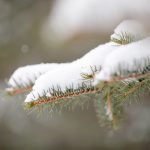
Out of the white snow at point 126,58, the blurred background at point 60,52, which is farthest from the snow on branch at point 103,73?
the blurred background at point 60,52

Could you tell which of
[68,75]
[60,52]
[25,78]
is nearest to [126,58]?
[68,75]

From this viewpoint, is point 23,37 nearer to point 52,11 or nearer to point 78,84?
point 52,11

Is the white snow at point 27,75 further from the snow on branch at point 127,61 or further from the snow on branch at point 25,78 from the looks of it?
the snow on branch at point 127,61

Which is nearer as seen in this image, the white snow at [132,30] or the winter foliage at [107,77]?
the winter foliage at [107,77]

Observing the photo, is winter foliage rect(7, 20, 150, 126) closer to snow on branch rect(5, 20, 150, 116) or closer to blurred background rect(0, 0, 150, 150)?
snow on branch rect(5, 20, 150, 116)

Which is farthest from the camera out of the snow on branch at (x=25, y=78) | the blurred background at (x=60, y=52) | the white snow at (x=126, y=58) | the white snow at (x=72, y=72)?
the blurred background at (x=60, y=52)

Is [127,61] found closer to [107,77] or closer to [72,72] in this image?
[107,77]

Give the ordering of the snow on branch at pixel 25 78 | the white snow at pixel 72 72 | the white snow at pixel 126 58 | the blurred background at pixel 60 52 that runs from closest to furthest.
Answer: the white snow at pixel 126 58 < the white snow at pixel 72 72 < the snow on branch at pixel 25 78 < the blurred background at pixel 60 52
